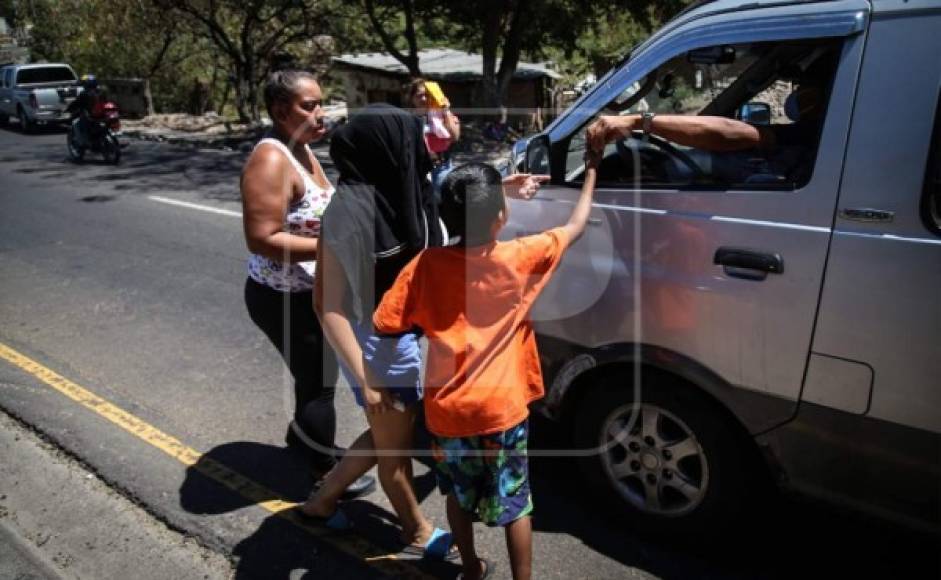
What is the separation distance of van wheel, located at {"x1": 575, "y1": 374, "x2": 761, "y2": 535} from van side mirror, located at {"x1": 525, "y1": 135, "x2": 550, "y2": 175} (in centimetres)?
94

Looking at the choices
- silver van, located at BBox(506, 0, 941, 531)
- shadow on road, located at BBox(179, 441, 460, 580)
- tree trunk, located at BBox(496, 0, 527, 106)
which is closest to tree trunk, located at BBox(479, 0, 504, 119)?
tree trunk, located at BBox(496, 0, 527, 106)

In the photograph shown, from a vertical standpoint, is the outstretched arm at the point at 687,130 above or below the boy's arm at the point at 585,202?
above

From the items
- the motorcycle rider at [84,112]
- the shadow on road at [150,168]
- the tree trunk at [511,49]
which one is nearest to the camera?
the shadow on road at [150,168]

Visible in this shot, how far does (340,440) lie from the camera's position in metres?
4.07

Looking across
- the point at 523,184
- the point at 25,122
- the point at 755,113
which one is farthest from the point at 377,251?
the point at 25,122

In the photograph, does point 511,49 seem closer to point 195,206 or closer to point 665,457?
point 195,206

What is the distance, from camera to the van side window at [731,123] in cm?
261

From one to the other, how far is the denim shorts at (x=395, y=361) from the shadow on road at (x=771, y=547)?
101 cm

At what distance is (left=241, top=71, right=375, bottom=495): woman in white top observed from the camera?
2.76 meters

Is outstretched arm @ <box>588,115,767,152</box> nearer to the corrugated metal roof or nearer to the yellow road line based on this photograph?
the yellow road line

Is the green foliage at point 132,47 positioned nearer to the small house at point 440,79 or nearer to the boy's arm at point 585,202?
the small house at point 440,79

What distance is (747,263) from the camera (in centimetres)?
252

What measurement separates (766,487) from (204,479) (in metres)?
2.54

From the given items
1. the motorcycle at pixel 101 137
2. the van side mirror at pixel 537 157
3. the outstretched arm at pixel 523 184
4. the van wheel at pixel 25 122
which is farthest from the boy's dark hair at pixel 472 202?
the van wheel at pixel 25 122
